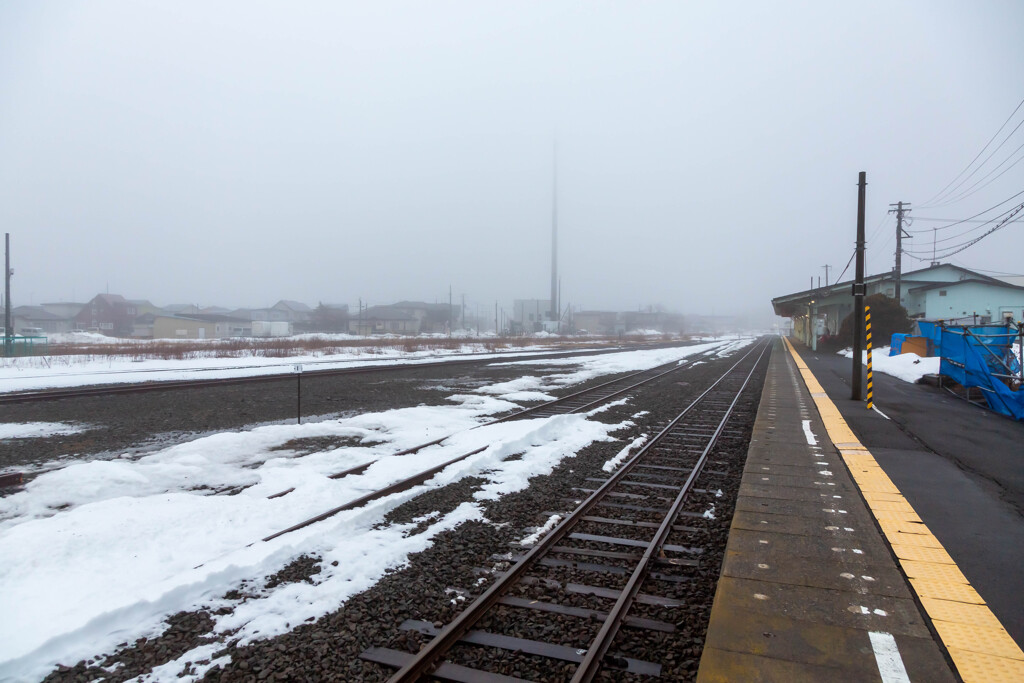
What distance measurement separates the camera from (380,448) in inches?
389

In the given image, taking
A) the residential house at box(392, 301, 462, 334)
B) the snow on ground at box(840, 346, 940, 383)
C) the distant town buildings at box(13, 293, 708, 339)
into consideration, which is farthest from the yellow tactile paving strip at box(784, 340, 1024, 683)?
the residential house at box(392, 301, 462, 334)

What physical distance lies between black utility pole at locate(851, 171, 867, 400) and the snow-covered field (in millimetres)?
10100

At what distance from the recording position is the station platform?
3457 millimetres

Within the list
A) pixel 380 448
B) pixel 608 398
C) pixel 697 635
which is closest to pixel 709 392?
pixel 608 398

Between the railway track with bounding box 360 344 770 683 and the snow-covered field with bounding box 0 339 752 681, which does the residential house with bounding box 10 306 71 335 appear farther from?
the railway track with bounding box 360 344 770 683

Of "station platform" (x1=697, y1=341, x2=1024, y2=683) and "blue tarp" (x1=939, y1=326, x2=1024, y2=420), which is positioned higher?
"blue tarp" (x1=939, y1=326, x2=1024, y2=420)

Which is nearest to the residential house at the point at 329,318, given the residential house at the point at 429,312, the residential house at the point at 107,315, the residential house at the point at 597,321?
the residential house at the point at 429,312

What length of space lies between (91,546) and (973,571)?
7631 mm

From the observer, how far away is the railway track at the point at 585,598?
3.65 m

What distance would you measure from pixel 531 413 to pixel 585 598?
30.1 feet

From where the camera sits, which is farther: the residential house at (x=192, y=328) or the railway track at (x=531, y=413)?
the residential house at (x=192, y=328)

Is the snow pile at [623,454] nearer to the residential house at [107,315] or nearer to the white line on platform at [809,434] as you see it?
the white line on platform at [809,434]

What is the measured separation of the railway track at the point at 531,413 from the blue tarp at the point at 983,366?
30.7 feet

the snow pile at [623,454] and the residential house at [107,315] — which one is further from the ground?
the residential house at [107,315]
